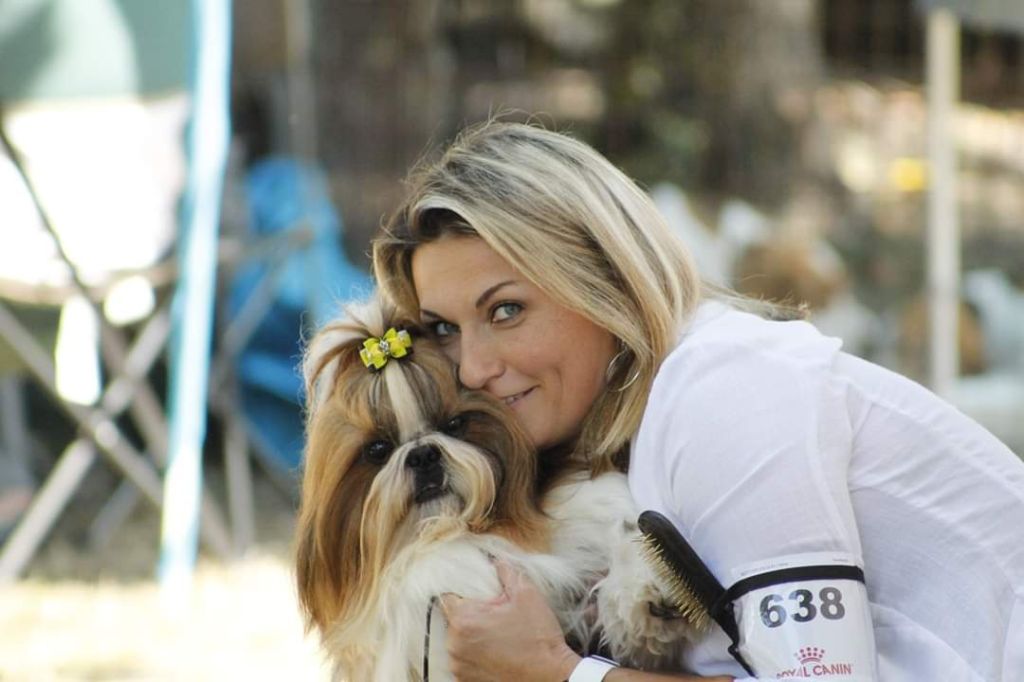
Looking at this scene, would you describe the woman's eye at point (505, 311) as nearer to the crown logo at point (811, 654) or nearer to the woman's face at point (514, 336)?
the woman's face at point (514, 336)

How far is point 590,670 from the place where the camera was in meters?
2.31

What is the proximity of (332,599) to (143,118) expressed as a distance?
277 cm

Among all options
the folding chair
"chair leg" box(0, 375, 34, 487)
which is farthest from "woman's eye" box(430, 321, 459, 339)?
"chair leg" box(0, 375, 34, 487)

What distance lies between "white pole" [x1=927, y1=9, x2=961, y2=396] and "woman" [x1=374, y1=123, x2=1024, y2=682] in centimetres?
395

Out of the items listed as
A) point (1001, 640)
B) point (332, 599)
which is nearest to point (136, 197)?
point (332, 599)

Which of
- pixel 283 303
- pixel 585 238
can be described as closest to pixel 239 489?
pixel 283 303

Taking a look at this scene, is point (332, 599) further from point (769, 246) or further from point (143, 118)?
point (769, 246)

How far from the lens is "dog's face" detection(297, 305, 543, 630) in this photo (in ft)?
8.18

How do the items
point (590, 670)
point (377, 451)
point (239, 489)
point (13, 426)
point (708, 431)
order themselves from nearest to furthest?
point (708, 431), point (590, 670), point (377, 451), point (239, 489), point (13, 426)

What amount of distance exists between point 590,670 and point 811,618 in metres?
0.43

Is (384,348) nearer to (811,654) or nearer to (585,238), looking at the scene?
(585,238)

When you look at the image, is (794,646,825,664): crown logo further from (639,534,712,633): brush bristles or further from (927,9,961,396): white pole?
(927,9,961,396): white pole

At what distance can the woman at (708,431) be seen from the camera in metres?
2.07

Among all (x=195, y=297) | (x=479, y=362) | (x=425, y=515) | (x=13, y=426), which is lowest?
(x=13, y=426)
